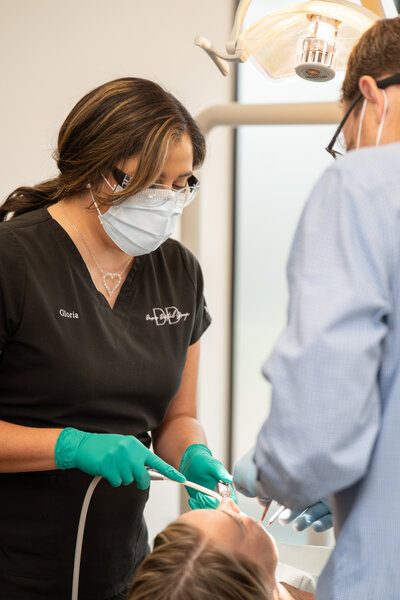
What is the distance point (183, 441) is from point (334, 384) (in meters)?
0.92

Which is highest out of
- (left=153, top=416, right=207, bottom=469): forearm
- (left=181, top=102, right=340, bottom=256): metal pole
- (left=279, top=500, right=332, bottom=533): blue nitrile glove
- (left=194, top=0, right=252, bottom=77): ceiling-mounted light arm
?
(left=194, top=0, right=252, bottom=77): ceiling-mounted light arm

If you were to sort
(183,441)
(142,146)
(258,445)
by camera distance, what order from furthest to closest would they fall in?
(183,441) → (142,146) → (258,445)

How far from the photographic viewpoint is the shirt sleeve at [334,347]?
2.75 feet

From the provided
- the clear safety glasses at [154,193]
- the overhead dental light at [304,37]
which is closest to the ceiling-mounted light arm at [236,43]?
the overhead dental light at [304,37]

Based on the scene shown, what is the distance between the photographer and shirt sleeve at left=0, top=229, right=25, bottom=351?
4.54ft

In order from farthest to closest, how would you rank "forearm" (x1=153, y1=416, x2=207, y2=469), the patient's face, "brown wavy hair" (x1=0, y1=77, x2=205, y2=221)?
"forearm" (x1=153, y1=416, x2=207, y2=469) < "brown wavy hair" (x1=0, y1=77, x2=205, y2=221) < the patient's face

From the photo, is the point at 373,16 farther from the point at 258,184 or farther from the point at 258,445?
the point at 258,184

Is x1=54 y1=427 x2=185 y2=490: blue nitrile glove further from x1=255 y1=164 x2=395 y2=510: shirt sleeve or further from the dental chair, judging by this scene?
the dental chair

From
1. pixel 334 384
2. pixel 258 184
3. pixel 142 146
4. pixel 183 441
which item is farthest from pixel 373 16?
pixel 258 184

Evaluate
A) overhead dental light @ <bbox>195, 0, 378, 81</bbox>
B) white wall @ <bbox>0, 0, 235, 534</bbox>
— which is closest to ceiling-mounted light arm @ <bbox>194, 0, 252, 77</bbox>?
overhead dental light @ <bbox>195, 0, 378, 81</bbox>

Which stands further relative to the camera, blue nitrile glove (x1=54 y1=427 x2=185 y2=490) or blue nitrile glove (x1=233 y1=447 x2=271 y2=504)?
blue nitrile glove (x1=54 y1=427 x2=185 y2=490)

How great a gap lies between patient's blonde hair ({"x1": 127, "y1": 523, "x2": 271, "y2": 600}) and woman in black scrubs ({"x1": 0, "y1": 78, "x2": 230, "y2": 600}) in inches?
9.1

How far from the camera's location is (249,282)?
10.9ft

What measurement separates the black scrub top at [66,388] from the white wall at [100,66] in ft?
5.31
